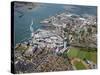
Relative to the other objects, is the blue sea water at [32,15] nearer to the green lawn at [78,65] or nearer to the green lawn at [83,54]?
the green lawn at [83,54]

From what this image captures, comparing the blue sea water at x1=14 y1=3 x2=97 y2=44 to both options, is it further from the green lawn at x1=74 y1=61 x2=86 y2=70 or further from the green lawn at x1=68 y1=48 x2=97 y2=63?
the green lawn at x1=74 y1=61 x2=86 y2=70

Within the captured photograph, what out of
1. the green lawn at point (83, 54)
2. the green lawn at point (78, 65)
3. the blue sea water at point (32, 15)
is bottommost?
the green lawn at point (78, 65)

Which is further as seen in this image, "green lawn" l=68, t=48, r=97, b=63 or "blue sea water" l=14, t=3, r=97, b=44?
"green lawn" l=68, t=48, r=97, b=63

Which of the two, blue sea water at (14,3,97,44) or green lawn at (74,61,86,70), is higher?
blue sea water at (14,3,97,44)

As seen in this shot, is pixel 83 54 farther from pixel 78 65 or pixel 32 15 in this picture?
pixel 32 15

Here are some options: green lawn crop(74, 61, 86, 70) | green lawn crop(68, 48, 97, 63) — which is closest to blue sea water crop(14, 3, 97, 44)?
green lawn crop(68, 48, 97, 63)

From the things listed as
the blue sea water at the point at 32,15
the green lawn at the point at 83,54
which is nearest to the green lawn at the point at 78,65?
the green lawn at the point at 83,54

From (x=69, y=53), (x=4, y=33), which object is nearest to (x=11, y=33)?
(x=4, y=33)

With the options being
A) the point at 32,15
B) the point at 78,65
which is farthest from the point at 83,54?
the point at 32,15
